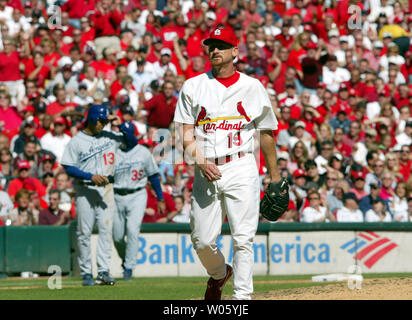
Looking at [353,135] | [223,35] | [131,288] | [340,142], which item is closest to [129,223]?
[131,288]

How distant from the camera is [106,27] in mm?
19266

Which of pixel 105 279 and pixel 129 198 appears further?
pixel 129 198

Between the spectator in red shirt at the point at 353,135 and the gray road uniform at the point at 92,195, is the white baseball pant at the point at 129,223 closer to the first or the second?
the gray road uniform at the point at 92,195

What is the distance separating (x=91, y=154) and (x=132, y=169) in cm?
99

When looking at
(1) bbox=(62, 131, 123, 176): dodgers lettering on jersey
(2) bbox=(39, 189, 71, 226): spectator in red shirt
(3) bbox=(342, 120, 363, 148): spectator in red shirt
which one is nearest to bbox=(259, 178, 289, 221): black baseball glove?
(1) bbox=(62, 131, 123, 176): dodgers lettering on jersey

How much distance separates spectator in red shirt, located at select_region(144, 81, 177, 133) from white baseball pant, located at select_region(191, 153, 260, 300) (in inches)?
364

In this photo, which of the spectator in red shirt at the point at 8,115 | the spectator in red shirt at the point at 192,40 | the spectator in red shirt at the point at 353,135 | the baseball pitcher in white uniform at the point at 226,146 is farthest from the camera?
the spectator in red shirt at the point at 192,40

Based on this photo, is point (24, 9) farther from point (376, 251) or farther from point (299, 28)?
point (376, 251)

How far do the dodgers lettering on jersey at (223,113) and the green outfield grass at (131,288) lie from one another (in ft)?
8.38

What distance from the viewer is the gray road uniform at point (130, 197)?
41.3 feet

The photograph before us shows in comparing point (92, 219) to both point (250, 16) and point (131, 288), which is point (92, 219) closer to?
point (131, 288)

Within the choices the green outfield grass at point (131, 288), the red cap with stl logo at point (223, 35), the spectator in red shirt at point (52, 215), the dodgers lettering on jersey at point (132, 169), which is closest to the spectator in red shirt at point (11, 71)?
the spectator in red shirt at point (52, 215)

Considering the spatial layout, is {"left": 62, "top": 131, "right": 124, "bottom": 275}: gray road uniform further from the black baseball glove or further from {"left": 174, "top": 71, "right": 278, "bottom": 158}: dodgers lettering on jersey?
{"left": 174, "top": 71, "right": 278, "bottom": 158}: dodgers lettering on jersey

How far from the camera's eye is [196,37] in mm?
19875
